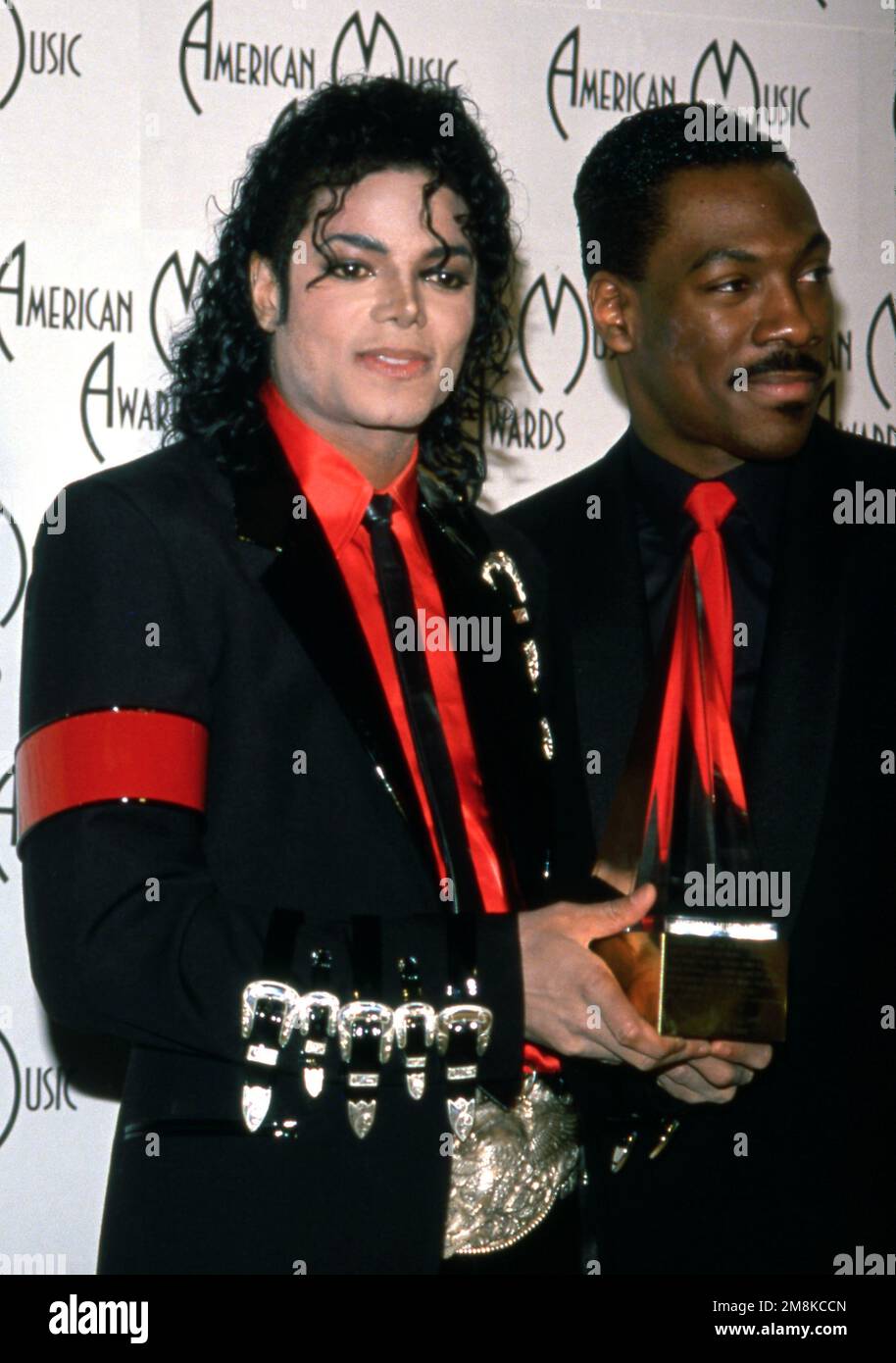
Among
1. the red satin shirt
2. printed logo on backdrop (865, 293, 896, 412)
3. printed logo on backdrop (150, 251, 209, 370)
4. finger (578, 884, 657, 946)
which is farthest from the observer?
printed logo on backdrop (865, 293, 896, 412)

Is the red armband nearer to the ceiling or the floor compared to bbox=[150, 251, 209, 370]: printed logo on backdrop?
nearer to the floor

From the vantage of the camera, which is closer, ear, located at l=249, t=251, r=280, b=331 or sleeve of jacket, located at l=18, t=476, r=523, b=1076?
sleeve of jacket, located at l=18, t=476, r=523, b=1076

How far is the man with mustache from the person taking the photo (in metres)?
1.88

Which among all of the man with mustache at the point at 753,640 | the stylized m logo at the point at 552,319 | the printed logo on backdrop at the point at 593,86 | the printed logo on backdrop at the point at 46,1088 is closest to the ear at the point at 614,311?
the man with mustache at the point at 753,640

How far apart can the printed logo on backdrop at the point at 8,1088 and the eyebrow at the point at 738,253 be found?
1.35 metres

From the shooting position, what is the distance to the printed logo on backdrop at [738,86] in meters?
2.74

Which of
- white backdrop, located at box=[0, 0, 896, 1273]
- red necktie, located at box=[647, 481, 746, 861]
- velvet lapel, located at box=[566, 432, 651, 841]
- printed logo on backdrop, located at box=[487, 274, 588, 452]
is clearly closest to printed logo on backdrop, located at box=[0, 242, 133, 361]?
white backdrop, located at box=[0, 0, 896, 1273]

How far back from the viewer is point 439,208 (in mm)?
1801

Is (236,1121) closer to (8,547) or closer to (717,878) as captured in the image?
(717,878)

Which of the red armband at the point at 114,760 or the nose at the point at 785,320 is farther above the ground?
the nose at the point at 785,320

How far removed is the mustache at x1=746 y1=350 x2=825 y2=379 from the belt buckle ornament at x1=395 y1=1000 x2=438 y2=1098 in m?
0.84

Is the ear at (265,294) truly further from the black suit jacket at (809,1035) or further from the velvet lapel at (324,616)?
the black suit jacket at (809,1035)

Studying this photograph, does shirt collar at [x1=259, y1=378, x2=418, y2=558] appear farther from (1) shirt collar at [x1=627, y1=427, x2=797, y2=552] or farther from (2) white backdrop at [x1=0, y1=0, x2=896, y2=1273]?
(2) white backdrop at [x1=0, y1=0, x2=896, y2=1273]

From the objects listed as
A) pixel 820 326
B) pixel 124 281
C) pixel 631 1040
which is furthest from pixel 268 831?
pixel 124 281
